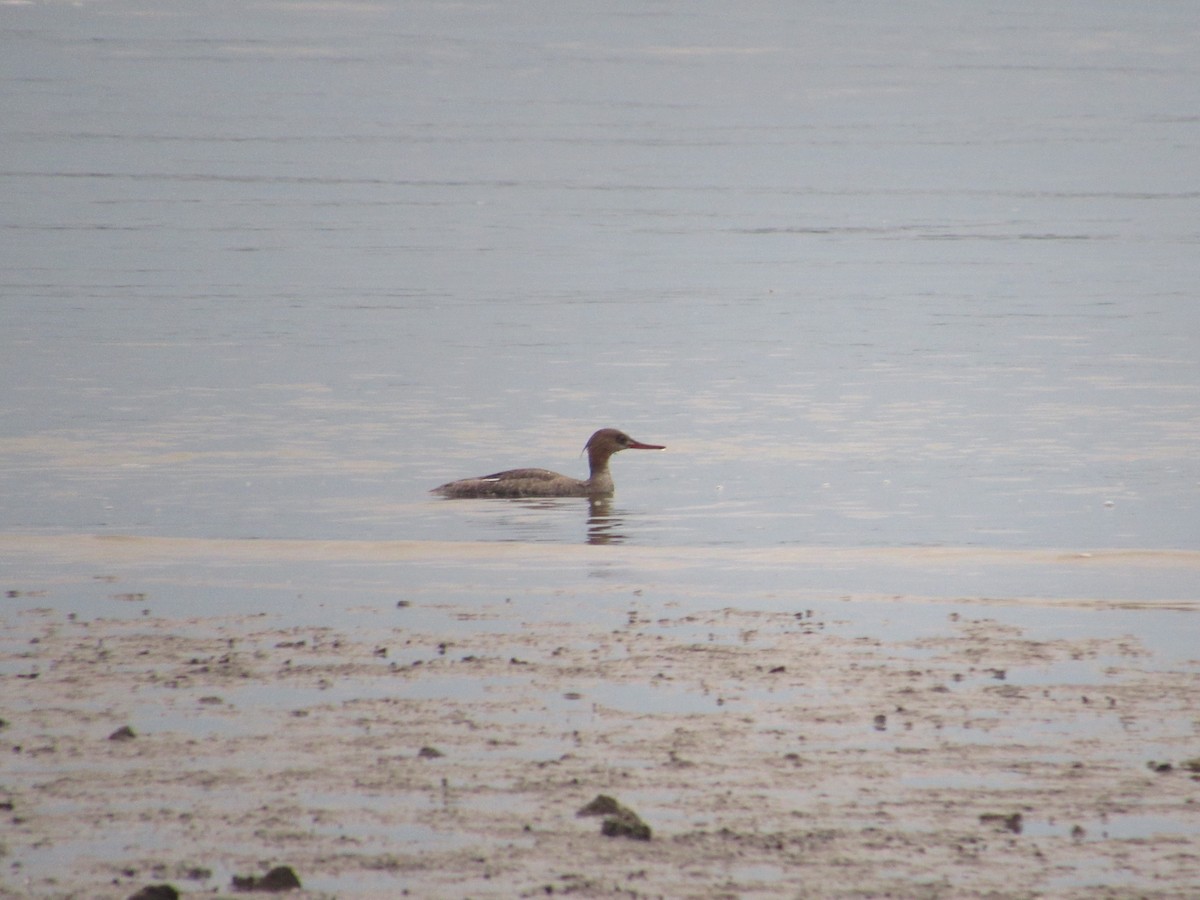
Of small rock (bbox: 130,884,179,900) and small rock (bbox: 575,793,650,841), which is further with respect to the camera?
small rock (bbox: 575,793,650,841)

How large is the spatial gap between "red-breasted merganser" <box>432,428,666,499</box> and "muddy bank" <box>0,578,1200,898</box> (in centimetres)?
622

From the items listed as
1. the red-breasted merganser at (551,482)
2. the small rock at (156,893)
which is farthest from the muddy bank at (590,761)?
the red-breasted merganser at (551,482)

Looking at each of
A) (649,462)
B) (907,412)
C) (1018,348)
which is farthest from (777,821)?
(1018,348)

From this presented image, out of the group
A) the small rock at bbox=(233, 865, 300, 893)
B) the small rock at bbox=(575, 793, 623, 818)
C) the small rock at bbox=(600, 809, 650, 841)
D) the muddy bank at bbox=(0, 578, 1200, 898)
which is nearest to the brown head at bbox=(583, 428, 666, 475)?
the muddy bank at bbox=(0, 578, 1200, 898)

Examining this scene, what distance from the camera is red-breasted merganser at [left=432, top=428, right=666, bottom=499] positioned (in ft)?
49.4

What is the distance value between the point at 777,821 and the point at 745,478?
402 inches

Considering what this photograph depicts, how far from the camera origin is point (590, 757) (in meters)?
6.59

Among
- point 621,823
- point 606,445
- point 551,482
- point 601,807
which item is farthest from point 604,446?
point 621,823

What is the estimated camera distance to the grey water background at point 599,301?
599 inches

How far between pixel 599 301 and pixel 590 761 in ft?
77.2

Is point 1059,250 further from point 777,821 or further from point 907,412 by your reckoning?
point 777,821

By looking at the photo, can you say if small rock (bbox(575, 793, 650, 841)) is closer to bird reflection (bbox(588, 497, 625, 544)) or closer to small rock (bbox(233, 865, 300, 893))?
small rock (bbox(233, 865, 300, 893))

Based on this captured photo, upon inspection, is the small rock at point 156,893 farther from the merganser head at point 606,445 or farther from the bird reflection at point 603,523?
the merganser head at point 606,445

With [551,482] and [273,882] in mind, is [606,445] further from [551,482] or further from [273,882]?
[273,882]
